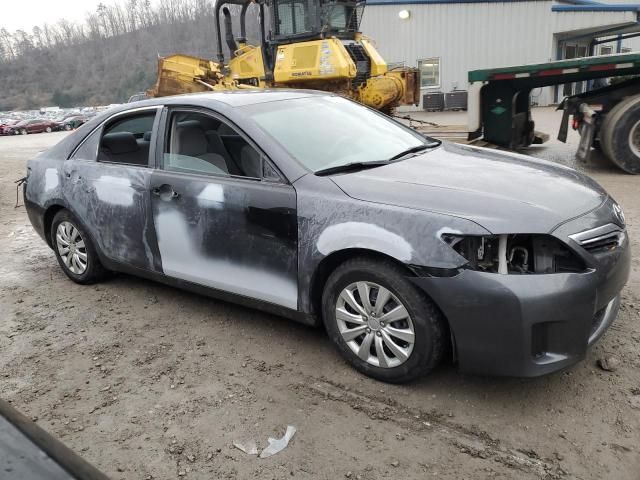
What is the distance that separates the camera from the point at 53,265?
5.49 meters

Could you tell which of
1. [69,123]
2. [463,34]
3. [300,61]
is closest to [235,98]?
[300,61]

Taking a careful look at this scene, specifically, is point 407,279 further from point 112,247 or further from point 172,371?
point 112,247

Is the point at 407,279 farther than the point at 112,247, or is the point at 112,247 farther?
the point at 112,247

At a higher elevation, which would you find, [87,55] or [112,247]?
[87,55]

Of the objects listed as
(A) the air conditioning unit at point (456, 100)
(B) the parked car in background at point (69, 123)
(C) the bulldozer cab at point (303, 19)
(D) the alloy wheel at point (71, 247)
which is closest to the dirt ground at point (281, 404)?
(D) the alloy wheel at point (71, 247)

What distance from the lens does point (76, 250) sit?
4648mm

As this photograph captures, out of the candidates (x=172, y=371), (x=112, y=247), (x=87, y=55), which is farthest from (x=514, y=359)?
(x=87, y=55)

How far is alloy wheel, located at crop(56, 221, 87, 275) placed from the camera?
460 centimetres

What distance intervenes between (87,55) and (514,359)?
12138cm

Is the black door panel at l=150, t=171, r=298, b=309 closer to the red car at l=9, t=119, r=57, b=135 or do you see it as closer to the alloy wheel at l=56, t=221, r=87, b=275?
the alloy wheel at l=56, t=221, r=87, b=275

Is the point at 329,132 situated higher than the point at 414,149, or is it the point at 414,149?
the point at 329,132

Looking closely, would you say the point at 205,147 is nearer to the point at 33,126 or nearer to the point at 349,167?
the point at 349,167

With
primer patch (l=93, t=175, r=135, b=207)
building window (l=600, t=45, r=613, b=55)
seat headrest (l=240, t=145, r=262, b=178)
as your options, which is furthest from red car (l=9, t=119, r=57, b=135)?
seat headrest (l=240, t=145, r=262, b=178)

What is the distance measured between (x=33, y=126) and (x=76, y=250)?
128ft
